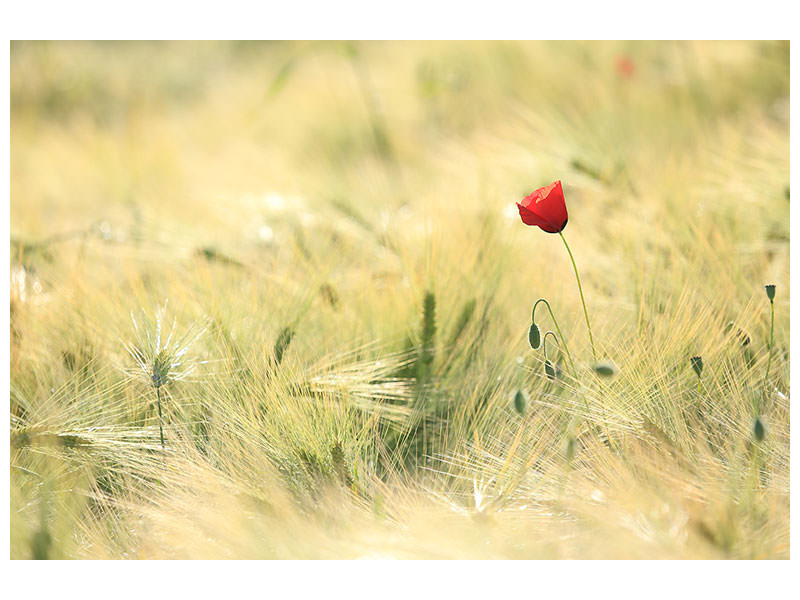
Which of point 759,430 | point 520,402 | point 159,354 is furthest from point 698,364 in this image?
point 159,354

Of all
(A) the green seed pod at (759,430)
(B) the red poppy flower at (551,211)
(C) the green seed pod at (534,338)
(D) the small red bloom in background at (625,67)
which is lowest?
(A) the green seed pod at (759,430)

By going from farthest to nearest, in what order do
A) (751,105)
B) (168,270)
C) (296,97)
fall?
(296,97), (751,105), (168,270)

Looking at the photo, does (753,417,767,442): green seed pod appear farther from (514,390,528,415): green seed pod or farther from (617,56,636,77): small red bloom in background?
(617,56,636,77): small red bloom in background

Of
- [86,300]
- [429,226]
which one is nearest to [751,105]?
[429,226]

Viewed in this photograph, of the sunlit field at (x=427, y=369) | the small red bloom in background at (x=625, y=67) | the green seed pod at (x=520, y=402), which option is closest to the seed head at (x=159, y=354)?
the sunlit field at (x=427, y=369)

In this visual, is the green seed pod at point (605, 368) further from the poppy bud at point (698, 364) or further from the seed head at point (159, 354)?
the seed head at point (159, 354)

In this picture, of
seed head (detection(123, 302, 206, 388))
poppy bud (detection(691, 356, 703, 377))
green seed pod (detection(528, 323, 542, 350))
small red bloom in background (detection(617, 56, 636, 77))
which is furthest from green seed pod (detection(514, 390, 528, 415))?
small red bloom in background (detection(617, 56, 636, 77))
